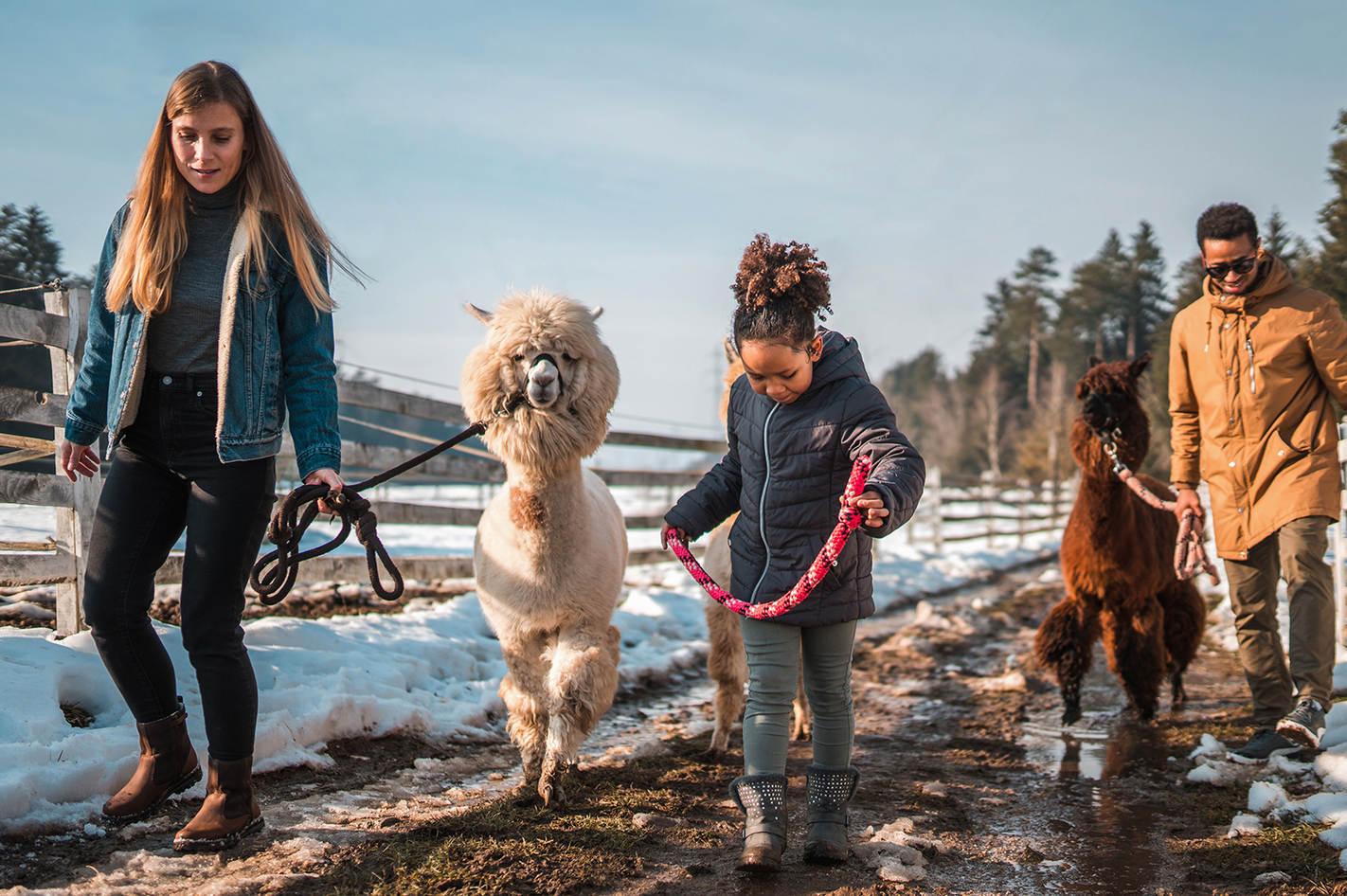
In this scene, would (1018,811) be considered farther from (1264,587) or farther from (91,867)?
(91,867)

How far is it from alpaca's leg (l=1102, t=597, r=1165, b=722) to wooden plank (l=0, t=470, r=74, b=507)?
5400 mm

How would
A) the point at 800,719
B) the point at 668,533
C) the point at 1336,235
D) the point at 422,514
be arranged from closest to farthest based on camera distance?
1. the point at 668,533
2. the point at 800,719
3. the point at 422,514
4. the point at 1336,235

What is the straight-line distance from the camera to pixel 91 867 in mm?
2455

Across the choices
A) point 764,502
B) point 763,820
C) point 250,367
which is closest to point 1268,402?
point 764,502

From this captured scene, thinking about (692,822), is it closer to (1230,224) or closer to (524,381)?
(524,381)

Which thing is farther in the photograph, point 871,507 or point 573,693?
point 573,693

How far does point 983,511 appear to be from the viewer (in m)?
28.3

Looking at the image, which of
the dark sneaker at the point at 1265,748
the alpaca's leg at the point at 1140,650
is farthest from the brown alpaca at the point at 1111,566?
the dark sneaker at the point at 1265,748

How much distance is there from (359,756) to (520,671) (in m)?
0.86

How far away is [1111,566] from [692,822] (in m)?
3.04

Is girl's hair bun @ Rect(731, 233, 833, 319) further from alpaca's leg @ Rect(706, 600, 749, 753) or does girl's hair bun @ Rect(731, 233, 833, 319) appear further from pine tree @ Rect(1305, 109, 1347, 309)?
pine tree @ Rect(1305, 109, 1347, 309)

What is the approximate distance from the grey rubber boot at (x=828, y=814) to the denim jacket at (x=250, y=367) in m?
1.83

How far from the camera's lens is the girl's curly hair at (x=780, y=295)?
2736mm

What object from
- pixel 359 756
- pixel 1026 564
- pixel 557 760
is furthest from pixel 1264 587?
pixel 1026 564
